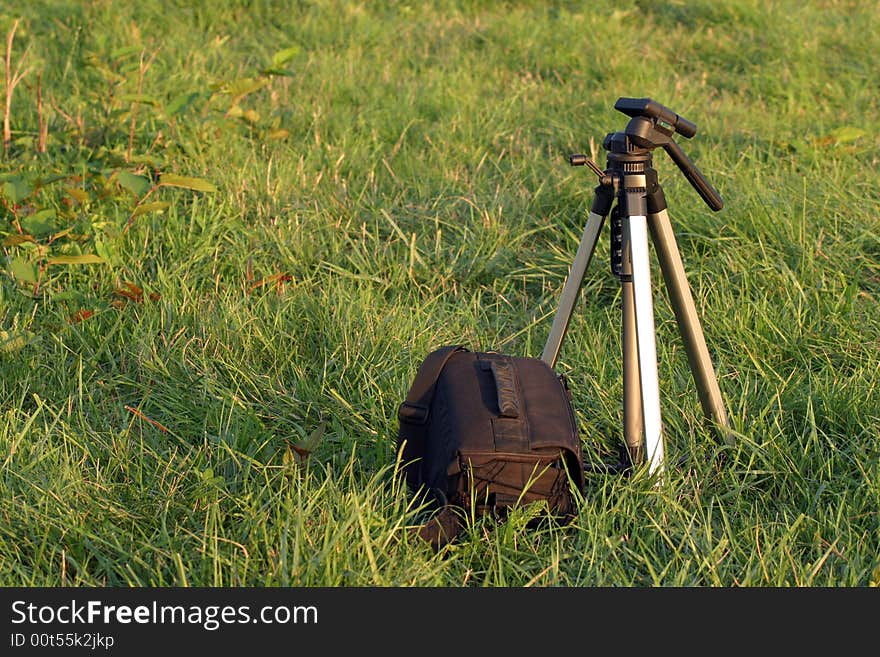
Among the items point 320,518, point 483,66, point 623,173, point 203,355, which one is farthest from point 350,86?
point 320,518

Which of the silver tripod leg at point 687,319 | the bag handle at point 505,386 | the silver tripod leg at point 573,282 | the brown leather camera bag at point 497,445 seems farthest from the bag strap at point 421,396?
the silver tripod leg at point 687,319

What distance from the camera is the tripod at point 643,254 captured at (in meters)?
2.41

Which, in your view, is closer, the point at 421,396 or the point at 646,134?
the point at 646,134

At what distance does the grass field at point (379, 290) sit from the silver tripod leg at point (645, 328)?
155 mm

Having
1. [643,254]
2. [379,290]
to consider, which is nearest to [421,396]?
[643,254]

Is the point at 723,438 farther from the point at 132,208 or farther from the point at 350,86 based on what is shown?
the point at 350,86

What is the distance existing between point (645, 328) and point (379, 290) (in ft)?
5.18

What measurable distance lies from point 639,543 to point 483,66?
4.45 m

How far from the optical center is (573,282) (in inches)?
109

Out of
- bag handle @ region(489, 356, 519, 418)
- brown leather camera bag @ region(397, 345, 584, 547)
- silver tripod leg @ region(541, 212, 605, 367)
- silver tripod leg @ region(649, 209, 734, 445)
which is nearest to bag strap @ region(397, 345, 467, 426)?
brown leather camera bag @ region(397, 345, 584, 547)

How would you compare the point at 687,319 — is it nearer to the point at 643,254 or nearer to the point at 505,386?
the point at 643,254

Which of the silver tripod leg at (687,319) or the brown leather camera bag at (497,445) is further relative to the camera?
the silver tripod leg at (687,319)

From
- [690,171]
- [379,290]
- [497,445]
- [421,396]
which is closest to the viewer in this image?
[497,445]

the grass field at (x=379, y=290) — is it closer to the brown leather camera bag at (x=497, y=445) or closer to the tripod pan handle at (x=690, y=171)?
the brown leather camera bag at (x=497, y=445)
